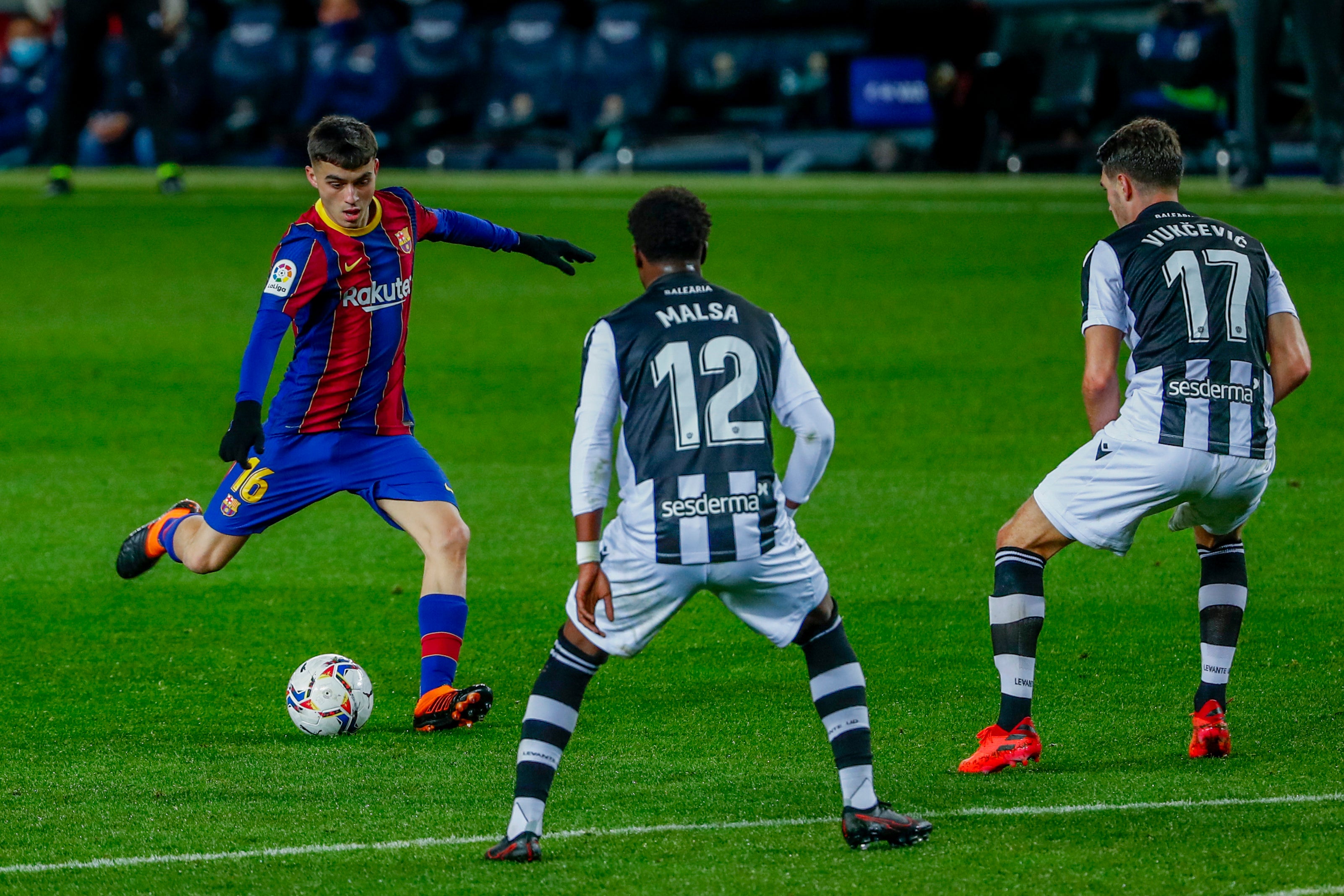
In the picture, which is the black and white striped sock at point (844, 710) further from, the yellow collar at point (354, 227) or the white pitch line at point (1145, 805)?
the yellow collar at point (354, 227)

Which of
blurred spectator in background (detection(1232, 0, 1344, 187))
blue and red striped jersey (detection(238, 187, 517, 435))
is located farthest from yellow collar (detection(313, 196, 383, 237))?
blurred spectator in background (detection(1232, 0, 1344, 187))

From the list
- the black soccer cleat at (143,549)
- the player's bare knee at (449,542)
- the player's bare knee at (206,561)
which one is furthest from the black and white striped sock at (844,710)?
the black soccer cleat at (143,549)

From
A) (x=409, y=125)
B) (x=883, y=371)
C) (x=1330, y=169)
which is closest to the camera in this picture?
(x=883, y=371)

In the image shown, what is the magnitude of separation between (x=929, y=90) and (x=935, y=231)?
3.77 metres

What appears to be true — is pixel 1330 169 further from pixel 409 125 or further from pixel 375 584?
pixel 375 584

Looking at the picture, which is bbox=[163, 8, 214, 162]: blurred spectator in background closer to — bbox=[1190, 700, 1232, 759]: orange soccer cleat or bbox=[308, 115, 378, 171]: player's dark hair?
bbox=[308, 115, 378, 171]: player's dark hair

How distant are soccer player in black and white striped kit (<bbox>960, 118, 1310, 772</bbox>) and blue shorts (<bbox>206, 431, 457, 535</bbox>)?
7.27ft

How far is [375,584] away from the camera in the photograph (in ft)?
29.6

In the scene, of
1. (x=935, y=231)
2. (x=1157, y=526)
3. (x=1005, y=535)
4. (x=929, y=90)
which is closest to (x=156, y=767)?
(x=1005, y=535)

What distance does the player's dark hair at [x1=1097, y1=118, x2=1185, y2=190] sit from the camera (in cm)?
580

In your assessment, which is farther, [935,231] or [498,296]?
[935,231]

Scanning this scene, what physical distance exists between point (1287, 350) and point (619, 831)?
8.49 ft

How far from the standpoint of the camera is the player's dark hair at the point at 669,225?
4.88m

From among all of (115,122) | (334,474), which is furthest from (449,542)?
(115,122)
